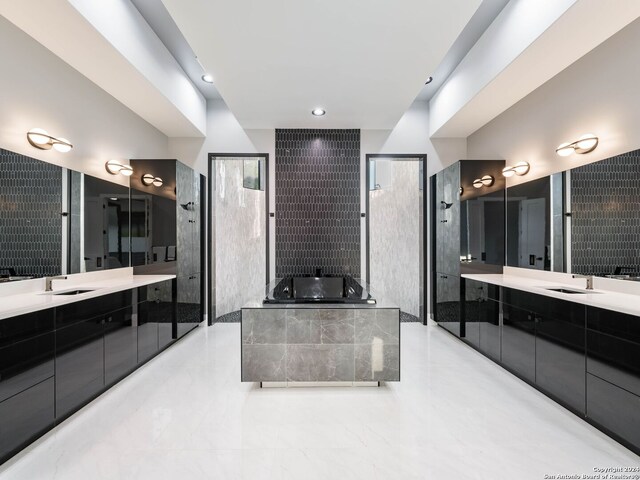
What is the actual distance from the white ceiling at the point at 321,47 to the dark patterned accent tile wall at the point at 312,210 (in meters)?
0.80

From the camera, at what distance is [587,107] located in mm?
2717

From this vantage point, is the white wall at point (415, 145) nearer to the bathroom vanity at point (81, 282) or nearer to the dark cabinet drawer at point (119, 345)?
the bathroom vanity at point (81, 282)

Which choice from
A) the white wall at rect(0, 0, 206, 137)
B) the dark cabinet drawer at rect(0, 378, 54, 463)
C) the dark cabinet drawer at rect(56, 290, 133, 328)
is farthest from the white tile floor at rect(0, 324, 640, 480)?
the white wall at rect(0, 0, 206, 137)

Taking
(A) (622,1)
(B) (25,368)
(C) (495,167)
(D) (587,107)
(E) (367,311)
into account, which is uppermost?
(A) (622,1)

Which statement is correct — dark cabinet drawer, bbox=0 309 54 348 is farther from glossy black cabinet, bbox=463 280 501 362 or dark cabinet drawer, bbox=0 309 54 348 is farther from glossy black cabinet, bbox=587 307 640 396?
glossy black cabinet, bbox=463 280 501 362

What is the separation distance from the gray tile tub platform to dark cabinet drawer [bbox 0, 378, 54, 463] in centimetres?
122

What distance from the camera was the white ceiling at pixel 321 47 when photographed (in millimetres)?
2197

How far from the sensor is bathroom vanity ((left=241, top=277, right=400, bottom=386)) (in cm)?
246

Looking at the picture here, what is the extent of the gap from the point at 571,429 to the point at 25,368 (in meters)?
3.39

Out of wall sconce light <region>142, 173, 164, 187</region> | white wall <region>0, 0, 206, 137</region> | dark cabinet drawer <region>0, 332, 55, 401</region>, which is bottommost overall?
A: dark cabinet drawer <region>0, 332, 55, 401</region>

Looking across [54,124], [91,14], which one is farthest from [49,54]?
[91,14]

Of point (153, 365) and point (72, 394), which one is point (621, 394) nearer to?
point (72, 394)

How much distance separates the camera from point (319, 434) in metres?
1.94

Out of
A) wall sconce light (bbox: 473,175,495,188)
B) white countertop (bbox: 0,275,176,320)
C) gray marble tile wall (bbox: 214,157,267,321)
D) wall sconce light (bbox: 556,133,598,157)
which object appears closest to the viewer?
white countertop (bbox: 0,275,176,320)
